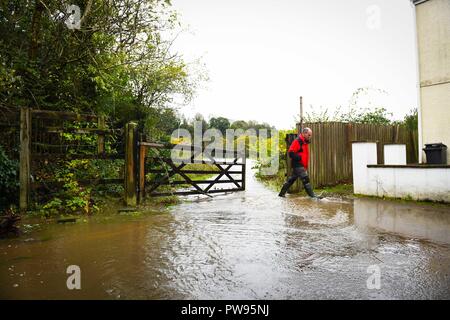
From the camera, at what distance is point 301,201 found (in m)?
8.07

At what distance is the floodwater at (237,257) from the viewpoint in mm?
2664

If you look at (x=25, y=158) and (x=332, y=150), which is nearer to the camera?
(x=25, y=158)

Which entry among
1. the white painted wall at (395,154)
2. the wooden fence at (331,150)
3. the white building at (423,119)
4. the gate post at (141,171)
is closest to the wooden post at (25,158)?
the gate post at (141,171)

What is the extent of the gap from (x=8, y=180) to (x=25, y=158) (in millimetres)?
599

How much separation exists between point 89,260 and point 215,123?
7046 cm

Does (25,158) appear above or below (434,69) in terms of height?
below

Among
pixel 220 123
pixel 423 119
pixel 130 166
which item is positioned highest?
pixel 220 123

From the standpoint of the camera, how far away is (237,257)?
357 cm

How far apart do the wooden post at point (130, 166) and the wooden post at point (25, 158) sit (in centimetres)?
209

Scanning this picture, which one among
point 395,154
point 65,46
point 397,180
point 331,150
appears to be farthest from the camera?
point 331,150

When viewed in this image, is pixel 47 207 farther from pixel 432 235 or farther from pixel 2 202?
pixel 432 235

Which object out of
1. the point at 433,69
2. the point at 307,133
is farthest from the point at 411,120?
the point at 307,133

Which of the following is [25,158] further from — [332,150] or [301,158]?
[332,150]

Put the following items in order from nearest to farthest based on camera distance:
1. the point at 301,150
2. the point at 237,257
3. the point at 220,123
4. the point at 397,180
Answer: the point at 237,257 → the point at 397,180 → the point at 301,150 → the point at 220,123
